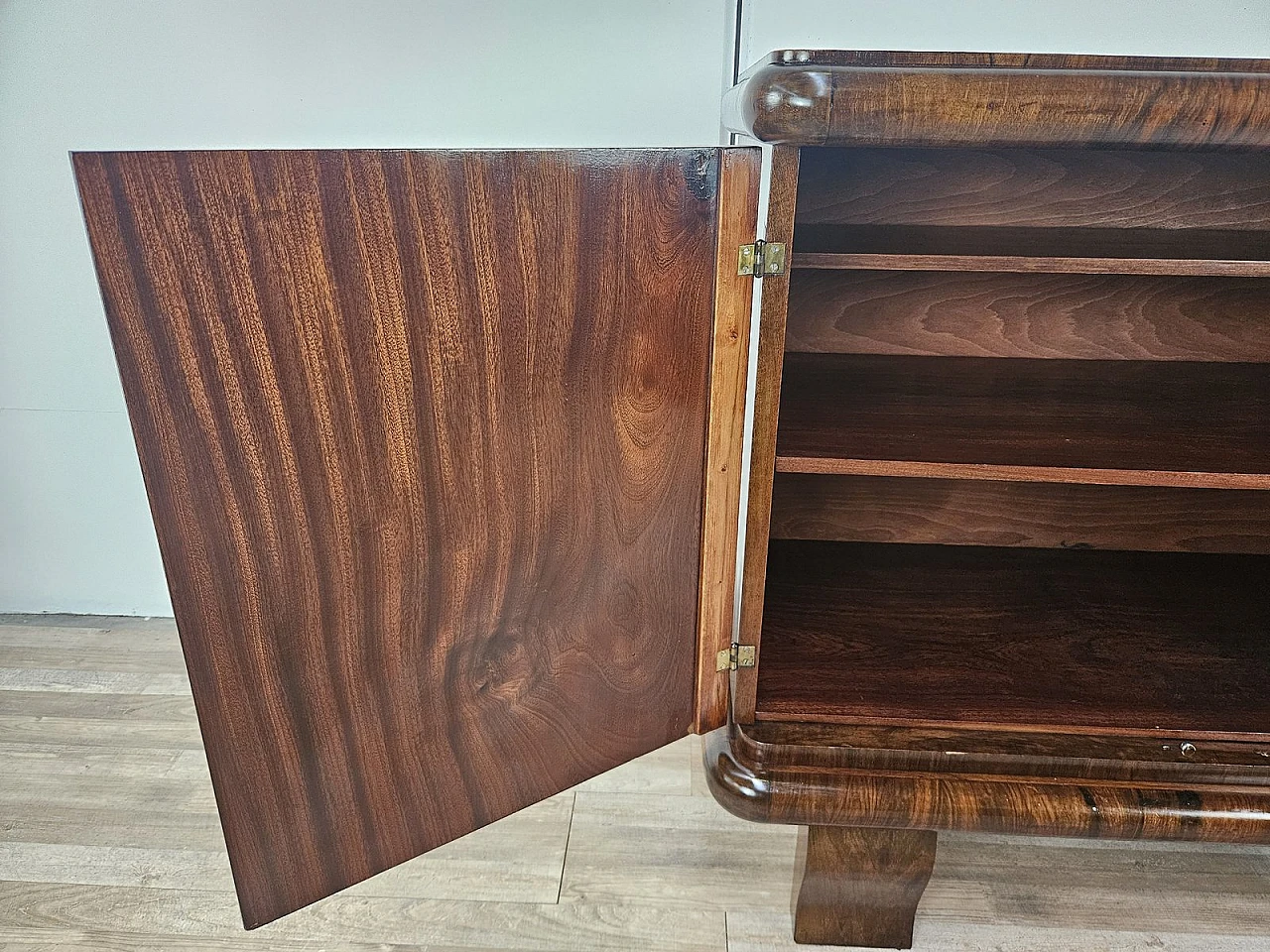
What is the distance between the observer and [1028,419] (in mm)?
867

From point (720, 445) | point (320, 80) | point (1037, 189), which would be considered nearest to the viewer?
point (720, 445)

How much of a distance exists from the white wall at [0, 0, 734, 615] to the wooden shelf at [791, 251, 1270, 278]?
64 centimetres

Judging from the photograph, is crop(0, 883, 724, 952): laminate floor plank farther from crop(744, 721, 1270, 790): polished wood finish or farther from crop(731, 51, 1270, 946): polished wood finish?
crop(744, 721, 1270, 790): polished wood finish

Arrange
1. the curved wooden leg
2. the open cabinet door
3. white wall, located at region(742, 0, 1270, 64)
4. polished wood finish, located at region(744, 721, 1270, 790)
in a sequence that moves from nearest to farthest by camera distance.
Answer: the open cabinet door < polished wood finish, located at region(744, 721, 1270, 790) < the curved wooden leg < white wall, located at region(742, 0, 1270, 64)

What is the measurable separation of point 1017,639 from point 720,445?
441mm

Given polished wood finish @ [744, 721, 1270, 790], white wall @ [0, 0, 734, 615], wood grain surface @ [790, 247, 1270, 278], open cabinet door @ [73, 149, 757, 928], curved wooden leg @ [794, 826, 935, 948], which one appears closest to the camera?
open cabinet door @ [73, 149, 757, 928]

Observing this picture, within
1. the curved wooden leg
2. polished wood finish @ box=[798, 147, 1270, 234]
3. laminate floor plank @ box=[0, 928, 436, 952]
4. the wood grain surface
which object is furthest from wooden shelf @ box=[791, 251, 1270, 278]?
laminate floor plank @ box=[0, 928, 436, 952]

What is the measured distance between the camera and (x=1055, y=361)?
1027mm

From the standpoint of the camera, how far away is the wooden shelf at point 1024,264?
688 mm

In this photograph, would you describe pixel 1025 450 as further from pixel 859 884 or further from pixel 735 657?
pixel 859 884

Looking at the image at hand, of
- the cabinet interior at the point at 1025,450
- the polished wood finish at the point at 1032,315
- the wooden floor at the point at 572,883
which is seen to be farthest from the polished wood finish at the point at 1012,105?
the wooden floor at the point at 572,883

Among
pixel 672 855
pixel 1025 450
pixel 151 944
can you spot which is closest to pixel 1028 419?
pixel 1025 450

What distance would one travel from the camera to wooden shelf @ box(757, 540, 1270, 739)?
83 centimetres

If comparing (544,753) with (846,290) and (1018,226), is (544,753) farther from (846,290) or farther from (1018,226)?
(1018,226)
